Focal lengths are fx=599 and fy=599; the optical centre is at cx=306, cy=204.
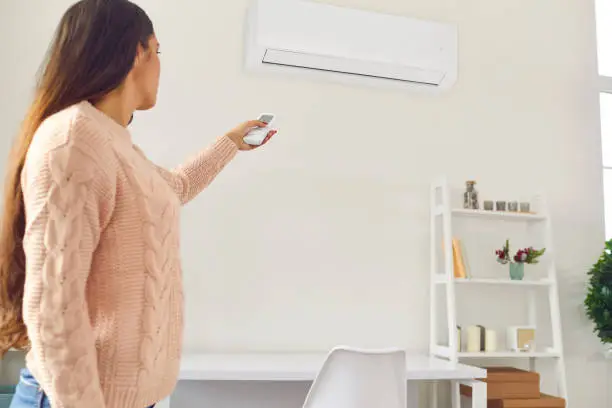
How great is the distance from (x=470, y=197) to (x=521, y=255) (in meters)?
0.38

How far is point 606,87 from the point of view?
11.5ft

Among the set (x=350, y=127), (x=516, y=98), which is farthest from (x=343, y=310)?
(x=516, y=98)

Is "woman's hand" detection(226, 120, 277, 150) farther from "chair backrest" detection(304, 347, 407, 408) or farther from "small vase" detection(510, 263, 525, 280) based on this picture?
"small vase" detection(510, 263, 525, 280)

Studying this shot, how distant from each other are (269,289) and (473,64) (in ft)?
5.40

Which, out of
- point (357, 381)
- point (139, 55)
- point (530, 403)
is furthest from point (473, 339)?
point (139, 55)

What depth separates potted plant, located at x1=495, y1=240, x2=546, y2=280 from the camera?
2.93 m

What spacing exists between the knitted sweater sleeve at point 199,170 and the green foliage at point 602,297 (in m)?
2.20

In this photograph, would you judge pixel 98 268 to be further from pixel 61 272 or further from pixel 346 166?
pixel 346 166

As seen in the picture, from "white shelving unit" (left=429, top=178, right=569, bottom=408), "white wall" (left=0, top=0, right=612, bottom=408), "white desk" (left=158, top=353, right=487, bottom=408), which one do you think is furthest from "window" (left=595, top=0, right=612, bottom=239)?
"white desk" (left=158, top=353, right=487, bottom=408)

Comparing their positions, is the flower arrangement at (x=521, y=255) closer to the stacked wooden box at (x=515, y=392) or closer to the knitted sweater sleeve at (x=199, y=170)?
the stacked wooden box at (x=515, y=392)

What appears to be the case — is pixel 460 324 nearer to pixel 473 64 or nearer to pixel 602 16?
pixel 473 64

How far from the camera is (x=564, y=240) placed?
129 inches

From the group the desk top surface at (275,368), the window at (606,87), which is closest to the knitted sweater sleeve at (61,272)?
the desk top surface at (275,368)

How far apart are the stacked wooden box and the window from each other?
116cm
